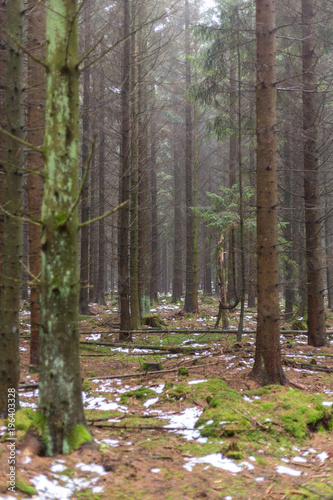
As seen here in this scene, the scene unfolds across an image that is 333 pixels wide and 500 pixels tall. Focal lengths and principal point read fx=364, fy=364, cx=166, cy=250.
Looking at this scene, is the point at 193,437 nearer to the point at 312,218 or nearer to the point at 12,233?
the point at 12,233

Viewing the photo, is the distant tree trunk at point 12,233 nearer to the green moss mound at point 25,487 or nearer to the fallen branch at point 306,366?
the green moss mound at point 25,487

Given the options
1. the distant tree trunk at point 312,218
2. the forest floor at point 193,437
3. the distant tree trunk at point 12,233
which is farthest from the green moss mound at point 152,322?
the distant tree trunk at point 12,233

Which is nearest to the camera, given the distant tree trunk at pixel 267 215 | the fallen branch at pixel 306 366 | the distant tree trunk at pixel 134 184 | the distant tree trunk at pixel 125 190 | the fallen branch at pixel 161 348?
the distant tree trunk at pixel 267 215

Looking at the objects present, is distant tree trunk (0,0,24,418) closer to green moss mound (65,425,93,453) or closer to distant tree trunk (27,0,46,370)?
green moss mound (65,425,93,453)

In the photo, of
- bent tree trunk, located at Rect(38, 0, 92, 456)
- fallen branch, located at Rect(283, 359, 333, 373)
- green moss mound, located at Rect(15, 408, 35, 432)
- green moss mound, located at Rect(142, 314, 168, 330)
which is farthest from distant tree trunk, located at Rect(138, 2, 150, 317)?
bent tree trunk, located at Rect(38, 0, 92, 456)

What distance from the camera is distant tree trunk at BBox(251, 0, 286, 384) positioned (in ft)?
20.8

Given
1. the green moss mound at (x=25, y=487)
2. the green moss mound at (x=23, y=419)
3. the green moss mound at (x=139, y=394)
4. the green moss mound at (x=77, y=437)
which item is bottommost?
the green moss mound at (x=139, y=394)

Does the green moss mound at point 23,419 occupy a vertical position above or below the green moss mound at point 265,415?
above

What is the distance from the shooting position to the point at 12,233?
4.75m

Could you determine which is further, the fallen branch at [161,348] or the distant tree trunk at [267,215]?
the fallen branch at [161,348]

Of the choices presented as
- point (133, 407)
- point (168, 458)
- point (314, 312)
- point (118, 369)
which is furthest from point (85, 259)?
point (168, 458)

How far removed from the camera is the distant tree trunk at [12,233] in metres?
4.66

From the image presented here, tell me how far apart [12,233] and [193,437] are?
3.44 metres

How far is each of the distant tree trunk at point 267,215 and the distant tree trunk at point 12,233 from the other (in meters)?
3.99
